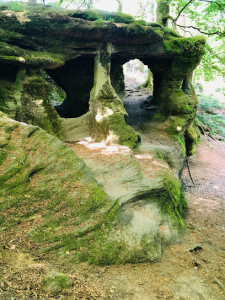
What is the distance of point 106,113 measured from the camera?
25.2ft

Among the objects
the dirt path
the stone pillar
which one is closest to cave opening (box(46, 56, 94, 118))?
the stone pillar

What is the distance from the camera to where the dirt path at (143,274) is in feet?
8.82

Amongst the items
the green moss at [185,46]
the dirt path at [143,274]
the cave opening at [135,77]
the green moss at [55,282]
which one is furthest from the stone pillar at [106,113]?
the cave opening at [135,77]

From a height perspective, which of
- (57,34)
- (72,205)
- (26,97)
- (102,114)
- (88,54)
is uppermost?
(57,34)

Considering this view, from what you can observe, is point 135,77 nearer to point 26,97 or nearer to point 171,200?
point 26,97

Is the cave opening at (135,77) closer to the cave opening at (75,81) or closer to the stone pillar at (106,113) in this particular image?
the cave opening at (75,81)

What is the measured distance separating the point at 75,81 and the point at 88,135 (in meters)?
4.36

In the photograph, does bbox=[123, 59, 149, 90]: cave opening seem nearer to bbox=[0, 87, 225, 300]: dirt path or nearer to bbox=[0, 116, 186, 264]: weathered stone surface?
bbox=[0, 116, 186, 264]: weathered stone surface

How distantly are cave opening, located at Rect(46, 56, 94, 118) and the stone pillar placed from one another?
2340 mm

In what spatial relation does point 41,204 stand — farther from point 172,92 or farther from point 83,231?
point 172,92

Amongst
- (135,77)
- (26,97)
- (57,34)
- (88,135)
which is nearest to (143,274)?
(88,135)

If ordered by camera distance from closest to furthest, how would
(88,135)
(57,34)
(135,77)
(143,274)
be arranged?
1. (143,274)
2. (57,34)
3. (88,135)
4. (135,77)

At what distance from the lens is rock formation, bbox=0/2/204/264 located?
3.85m

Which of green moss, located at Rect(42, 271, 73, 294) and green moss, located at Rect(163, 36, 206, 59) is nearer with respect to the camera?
green moss, located at Rect(42, 271, 73, 294)
